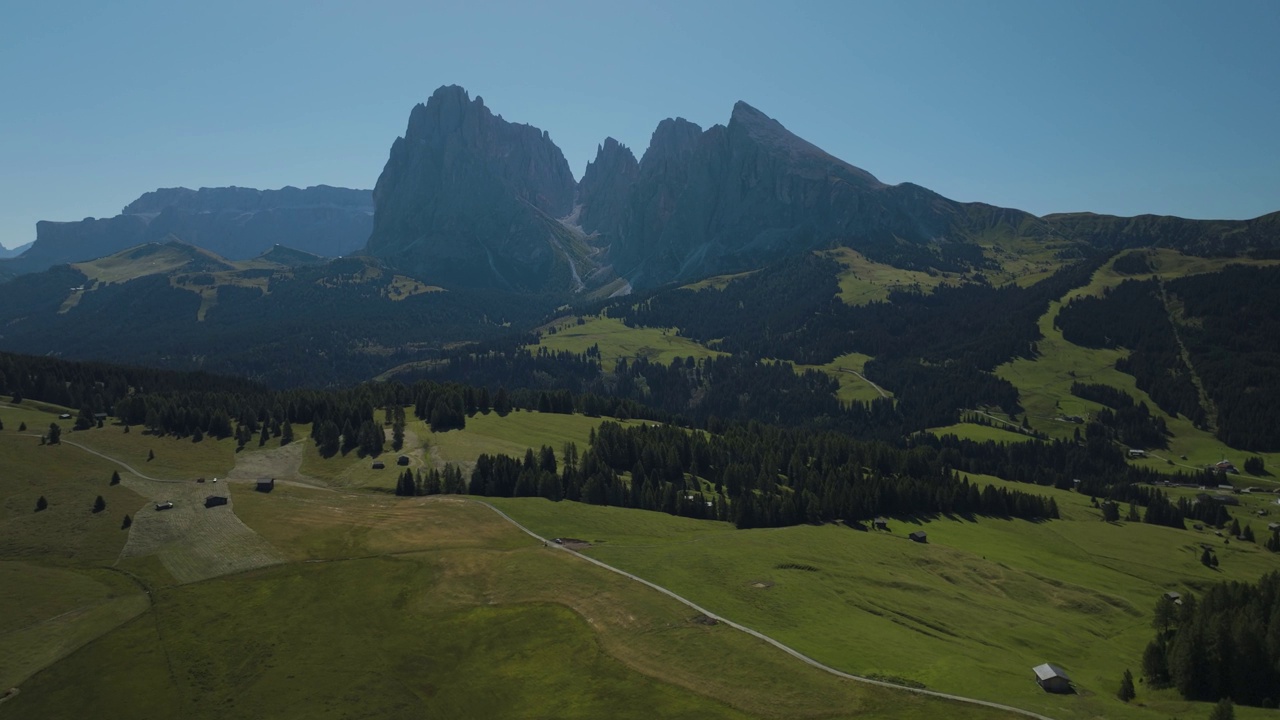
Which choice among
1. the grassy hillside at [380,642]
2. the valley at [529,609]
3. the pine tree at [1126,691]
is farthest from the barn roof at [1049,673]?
the grassy hillside at [380,642]

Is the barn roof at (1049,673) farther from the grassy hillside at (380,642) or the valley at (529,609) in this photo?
the grassy hillside at (380,642)

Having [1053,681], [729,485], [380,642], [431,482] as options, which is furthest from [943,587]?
[431,482]

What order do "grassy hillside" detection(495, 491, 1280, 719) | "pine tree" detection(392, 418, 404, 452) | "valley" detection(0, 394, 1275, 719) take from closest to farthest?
1. "valley" detection(0, 394, 1275, 719)
2. "grassy hillside" detection(495, 491, 1280, 719)
3. "pine tree" detection(392, 418, 404, 452)

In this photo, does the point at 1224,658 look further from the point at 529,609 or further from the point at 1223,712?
the point at 529,609

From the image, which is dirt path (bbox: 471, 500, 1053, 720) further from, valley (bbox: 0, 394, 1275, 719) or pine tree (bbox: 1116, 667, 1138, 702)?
pine tree (bbox: 1116, 667, 1138, 702)

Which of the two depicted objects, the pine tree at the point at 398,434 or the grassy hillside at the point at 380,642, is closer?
the grassy hillside at the point at 380,642

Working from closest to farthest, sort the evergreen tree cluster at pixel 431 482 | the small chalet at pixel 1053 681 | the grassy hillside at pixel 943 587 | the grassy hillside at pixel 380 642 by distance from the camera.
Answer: the grassy hillside at pixel 380 642 < the small chalet at pixel 1053 681 < the grassy hillside at pixel 943 587 < the evergreen tree cluster at pixel 431 482

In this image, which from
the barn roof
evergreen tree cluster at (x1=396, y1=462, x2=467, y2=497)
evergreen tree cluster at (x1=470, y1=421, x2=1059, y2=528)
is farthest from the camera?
evergreen tree cluster at (x1=470, y1=421, x2=1059, y2=528)

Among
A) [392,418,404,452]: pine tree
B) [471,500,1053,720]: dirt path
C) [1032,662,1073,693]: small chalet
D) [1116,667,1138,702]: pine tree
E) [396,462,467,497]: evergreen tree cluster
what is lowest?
[1116,667,1138,702]: pine tree

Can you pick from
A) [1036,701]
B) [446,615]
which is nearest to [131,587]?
[446,615]

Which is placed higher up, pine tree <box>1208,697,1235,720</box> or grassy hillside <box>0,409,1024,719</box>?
pine tree <box>1208,697,1235,720</box>

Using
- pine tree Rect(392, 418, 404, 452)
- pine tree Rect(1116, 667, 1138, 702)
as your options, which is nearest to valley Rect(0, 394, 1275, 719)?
pine tree Rect(1116, 667, 1138, 702)
